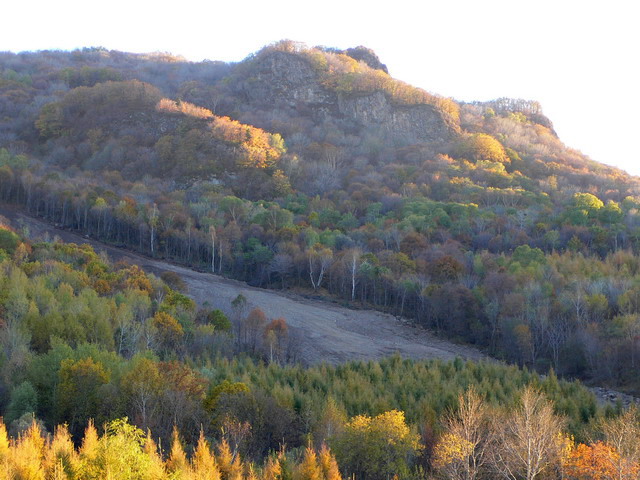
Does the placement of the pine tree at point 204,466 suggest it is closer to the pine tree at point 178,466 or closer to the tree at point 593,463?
the pine tree at point 178,466

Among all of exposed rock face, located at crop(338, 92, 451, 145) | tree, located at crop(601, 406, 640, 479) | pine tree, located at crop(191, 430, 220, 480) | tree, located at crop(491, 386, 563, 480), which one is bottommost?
pine tree, located at crop(191, 430, 220, 480)

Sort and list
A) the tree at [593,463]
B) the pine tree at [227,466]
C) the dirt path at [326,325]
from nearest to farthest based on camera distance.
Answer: the tree at [593,463], the pine tree at [227,466], the dirt path at [326,325]

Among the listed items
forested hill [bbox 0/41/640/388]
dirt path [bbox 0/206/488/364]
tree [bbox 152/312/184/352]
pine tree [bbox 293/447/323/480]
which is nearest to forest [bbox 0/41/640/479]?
pine tree [bbox 293/447/323/480]

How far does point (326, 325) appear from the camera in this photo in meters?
47.3

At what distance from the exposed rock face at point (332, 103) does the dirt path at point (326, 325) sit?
55252 mm

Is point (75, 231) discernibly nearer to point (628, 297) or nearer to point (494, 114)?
point (628, 297)

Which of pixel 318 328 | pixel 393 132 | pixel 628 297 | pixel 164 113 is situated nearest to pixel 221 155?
pixel 164 113

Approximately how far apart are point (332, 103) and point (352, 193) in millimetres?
35851

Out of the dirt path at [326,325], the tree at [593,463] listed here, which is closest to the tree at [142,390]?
the tree at [593,463]

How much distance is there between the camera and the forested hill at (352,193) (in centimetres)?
4681

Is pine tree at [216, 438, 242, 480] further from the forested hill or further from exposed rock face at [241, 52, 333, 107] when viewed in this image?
exposed rock face at [241, 52, 333, 107]

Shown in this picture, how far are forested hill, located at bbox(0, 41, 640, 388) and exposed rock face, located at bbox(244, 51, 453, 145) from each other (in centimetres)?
26

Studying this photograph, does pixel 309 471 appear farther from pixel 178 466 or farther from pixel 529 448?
pixel 529 448

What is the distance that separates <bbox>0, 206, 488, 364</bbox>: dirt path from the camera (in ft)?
142
